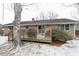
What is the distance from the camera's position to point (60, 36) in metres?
1.95

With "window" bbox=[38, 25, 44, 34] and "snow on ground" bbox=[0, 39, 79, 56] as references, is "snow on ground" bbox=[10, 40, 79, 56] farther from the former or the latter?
"window" bbox=[38, 25, 44, 34]

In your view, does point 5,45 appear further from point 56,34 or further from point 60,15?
point 60,15

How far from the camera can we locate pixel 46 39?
198 cm

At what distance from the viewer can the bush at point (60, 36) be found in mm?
1950

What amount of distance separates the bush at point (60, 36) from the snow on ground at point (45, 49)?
0.06 meters

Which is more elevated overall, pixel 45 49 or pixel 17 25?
pixel 17 25

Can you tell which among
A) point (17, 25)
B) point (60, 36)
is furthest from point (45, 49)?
point (17, 25)

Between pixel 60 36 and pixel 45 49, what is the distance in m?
0.22

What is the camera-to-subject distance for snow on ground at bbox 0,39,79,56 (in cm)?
197

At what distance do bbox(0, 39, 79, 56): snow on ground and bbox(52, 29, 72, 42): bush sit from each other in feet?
0.19

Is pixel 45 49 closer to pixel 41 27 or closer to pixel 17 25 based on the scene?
pixel 41 27

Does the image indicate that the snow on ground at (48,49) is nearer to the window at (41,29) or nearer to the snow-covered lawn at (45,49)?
the snow-covered lawn at (45,49)

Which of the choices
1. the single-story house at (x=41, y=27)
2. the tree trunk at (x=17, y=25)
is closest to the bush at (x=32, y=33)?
the single-story house at (x=41, y=27)

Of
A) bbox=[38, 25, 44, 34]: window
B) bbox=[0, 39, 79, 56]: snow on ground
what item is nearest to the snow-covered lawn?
bbox=[0, 39, 79, 56]: snow on ground
